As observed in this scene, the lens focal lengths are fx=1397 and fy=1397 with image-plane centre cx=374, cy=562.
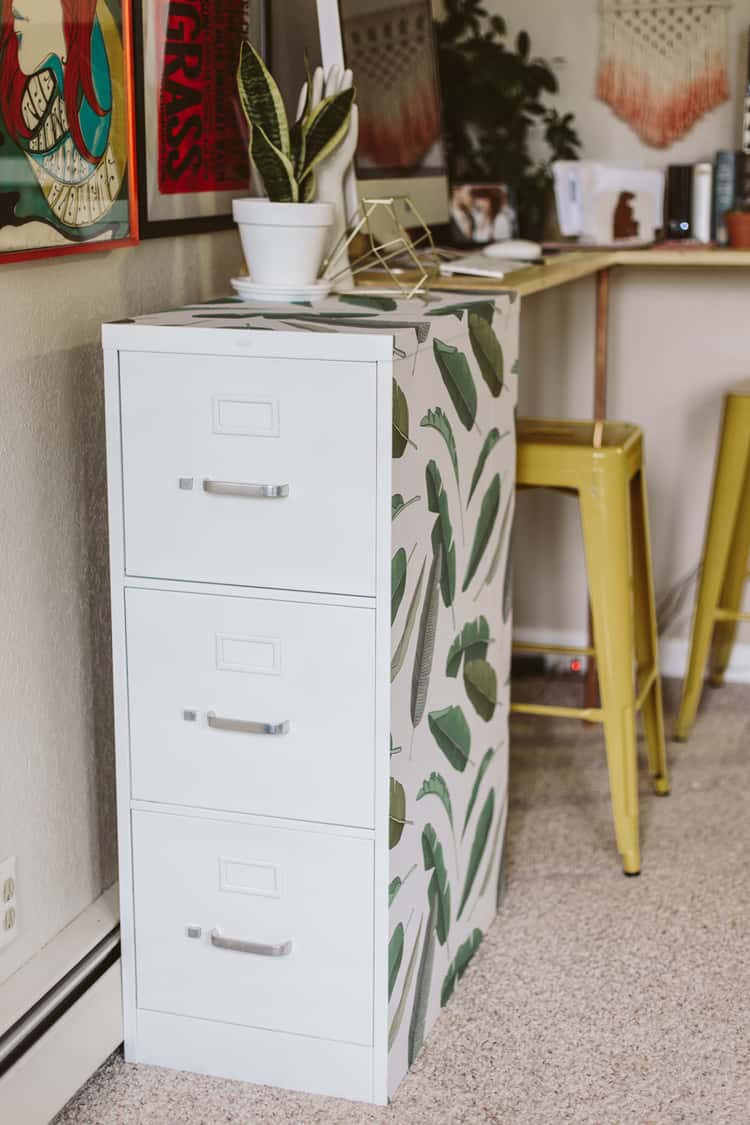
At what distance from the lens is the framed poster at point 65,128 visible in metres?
1.38

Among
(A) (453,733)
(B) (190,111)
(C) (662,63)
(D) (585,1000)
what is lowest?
(D) (585,1000)

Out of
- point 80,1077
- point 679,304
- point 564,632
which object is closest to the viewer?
point 80,1077

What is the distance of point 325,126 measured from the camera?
1.75 meters

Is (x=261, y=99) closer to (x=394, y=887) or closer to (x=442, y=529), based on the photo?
(x=442, y=529)

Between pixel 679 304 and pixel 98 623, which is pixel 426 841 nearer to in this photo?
pixel 98 623

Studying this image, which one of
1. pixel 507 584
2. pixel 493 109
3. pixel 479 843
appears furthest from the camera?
pixel 493 109

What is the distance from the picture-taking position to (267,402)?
4.75ft

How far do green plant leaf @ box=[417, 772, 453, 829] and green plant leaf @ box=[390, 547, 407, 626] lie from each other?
0.26 m

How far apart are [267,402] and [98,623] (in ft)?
1.37

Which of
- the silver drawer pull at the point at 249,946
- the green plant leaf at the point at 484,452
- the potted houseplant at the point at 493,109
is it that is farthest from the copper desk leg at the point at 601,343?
the silver drawer pull at the point at 249,946

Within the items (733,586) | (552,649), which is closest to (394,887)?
(552,649)

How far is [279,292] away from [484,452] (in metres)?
0.33

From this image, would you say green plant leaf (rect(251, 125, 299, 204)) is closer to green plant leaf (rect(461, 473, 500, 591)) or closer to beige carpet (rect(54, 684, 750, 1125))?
green plant leaf (rect(461, 473, 500, 591))

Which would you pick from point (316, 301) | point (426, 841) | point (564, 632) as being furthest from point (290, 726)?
point (564, 632)
